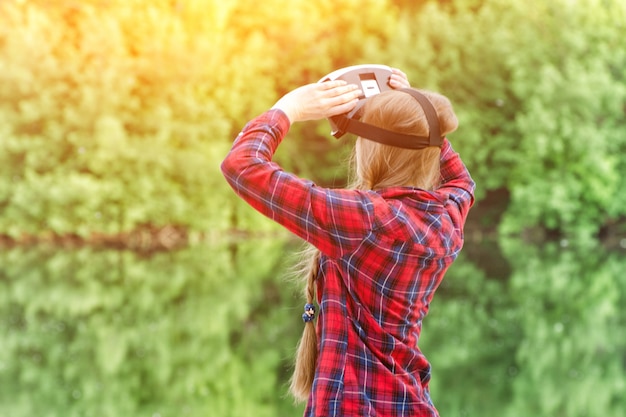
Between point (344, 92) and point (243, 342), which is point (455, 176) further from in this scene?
point (243, 342)

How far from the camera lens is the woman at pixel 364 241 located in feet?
3.14

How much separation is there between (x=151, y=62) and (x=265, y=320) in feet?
35.8

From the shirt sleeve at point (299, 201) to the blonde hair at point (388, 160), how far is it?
0.08 m

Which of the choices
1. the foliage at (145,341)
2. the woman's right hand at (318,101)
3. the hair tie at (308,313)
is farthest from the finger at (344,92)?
the foliage at (145,341)

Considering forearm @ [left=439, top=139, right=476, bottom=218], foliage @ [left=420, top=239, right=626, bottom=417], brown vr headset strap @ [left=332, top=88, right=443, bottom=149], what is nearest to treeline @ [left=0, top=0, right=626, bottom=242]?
foliage @ [left=420, top=239, right=626, bottom=417]

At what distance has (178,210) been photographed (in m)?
17.8

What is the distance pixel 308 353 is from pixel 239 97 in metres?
18.1

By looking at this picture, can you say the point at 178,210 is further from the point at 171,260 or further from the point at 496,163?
the point at 496,163

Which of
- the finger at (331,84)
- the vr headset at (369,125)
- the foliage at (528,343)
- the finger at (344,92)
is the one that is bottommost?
the foliage at (528,343)

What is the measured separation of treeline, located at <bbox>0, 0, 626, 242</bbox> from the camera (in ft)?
55.7

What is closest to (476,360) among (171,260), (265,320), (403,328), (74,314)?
(265,320)

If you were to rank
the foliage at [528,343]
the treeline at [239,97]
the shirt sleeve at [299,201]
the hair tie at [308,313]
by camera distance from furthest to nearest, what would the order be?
the treeline at [239,97], the foliage at [528,343], the hair tie at [308,313], the shirt sleeve at [299,201]

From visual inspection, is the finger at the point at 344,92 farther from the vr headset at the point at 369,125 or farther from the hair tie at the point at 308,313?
the hair tie at the point at 308,313

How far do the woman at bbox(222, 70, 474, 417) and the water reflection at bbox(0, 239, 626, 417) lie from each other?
4262 mm
